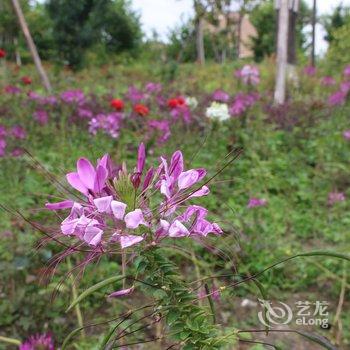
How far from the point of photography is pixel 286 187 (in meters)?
3.81

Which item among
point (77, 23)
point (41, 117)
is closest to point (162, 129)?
point (41, 117)

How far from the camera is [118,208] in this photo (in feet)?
2.08

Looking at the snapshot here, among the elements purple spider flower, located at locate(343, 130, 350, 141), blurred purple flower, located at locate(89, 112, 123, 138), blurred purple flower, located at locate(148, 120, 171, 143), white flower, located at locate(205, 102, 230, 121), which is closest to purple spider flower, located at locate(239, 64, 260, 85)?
purple spider flower, located at locate(343, 130, 350, 141)

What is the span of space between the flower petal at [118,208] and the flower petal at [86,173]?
0.05m

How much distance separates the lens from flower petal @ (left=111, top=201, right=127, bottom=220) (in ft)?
2.07

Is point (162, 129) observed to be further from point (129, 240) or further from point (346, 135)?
point (129, 240)

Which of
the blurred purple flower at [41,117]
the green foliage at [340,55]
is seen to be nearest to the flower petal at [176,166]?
Result: the blurred purple flower at [41,117]

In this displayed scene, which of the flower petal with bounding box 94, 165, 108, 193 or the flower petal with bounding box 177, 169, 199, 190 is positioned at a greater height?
the flower petal with bounding box 94, 165, 108, 193

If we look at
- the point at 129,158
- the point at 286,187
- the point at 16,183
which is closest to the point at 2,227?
the point at 16,183

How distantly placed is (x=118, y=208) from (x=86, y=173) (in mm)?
69

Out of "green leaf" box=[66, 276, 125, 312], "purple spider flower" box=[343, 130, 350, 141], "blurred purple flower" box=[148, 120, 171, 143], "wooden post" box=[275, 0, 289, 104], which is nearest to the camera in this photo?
"green leaf" box=[66, 276, 125, 312]

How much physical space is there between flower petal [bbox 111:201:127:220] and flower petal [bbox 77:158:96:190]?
0.05 meters

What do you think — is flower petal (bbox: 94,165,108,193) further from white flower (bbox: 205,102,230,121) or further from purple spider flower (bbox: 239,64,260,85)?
purple spider flower (bbox: 239,64,260,85)

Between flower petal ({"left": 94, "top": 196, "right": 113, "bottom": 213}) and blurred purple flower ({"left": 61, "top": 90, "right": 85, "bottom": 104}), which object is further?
blurred purple flower ({"left": 61, "top": 90, "right": 85, "bottom": 104})
